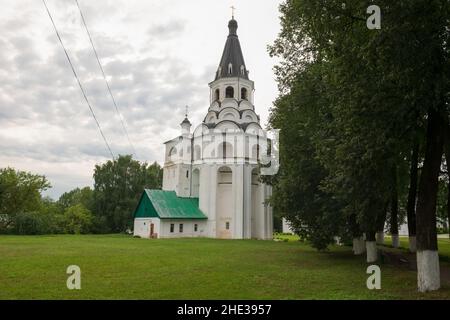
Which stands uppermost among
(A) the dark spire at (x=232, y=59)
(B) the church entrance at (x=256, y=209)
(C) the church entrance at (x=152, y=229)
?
(A) the dark spire at (x=232, y=59)

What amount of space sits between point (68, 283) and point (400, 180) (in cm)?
2023

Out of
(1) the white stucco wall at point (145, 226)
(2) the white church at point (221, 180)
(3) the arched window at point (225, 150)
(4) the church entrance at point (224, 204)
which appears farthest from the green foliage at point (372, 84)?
(3) the arched window at point (225, 150)

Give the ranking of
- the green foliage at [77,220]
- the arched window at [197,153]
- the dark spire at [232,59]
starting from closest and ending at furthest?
the dark spire at [232,59] < the arched window at [197,153] < the green foliage at [77,220]

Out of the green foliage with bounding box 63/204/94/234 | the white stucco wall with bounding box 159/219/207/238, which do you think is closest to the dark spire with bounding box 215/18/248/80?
the white stucco wall with bounding box 159/219/207/238

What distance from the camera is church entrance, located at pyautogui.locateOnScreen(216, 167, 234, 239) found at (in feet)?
158

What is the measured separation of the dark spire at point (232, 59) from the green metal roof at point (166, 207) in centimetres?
1612

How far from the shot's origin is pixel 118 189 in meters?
63.8

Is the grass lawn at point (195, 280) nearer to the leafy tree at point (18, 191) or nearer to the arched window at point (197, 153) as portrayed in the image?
the arched window at point (197, 153)

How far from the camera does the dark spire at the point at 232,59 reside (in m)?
52.1

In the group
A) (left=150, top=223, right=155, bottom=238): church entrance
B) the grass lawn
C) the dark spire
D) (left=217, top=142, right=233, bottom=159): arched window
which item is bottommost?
the grass lawn

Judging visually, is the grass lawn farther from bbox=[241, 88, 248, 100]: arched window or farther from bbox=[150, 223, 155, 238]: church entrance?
bbox=[241, 88, 248, 100]: arched window

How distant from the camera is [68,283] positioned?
37.7 ft
